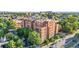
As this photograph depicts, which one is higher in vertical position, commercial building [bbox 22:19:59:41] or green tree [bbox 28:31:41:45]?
commercial building [bbox 22:19:59:41]

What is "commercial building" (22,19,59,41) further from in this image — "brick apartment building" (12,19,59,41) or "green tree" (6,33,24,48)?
"green tree" (6,33,24,48)
